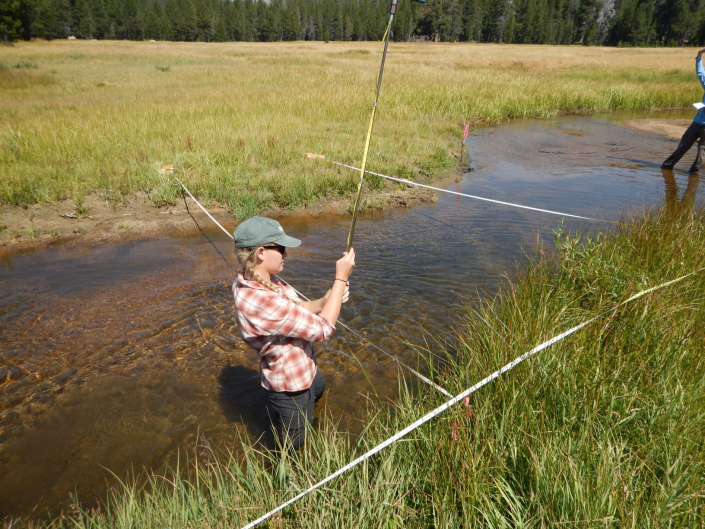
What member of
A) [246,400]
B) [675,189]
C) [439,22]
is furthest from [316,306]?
[439,22]

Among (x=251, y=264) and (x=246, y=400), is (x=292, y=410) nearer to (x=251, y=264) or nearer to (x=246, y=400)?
(x=251, y=264)

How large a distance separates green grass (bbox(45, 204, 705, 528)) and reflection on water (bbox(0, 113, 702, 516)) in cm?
52

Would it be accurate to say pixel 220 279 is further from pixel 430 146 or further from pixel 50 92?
pixel 50 92

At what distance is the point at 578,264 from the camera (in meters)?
4.89

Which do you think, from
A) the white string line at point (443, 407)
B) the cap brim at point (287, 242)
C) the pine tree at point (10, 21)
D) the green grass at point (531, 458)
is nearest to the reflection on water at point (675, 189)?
the white string line at point (443, 407)

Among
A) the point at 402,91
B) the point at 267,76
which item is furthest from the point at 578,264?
the point at 267,76

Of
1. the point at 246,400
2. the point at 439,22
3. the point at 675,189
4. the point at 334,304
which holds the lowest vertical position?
the point at 246,400

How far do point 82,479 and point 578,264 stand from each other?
5.10 metres

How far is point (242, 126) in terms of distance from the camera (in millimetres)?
12789

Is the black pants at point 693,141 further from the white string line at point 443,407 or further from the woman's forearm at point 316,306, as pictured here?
the woman's forearm at point 316,306

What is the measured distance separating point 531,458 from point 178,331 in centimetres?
404

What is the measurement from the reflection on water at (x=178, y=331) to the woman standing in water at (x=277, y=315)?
0.47 m

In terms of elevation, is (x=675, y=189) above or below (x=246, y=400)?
above

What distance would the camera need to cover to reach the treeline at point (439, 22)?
9050 centimetres
